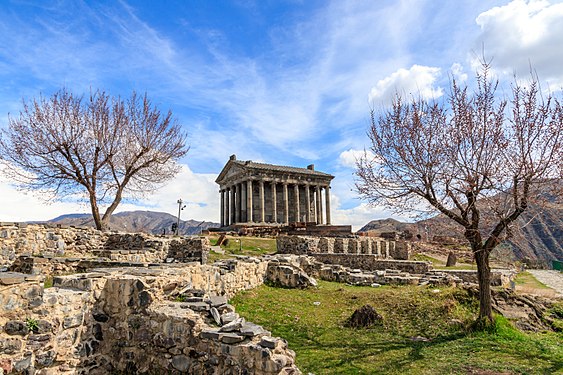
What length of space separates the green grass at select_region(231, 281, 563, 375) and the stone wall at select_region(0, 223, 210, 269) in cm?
498

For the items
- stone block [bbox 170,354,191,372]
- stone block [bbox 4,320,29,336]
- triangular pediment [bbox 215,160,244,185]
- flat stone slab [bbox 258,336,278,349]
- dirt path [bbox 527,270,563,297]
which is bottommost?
dirt path [bbox 527,270,563,297]

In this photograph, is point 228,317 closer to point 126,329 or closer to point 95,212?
point 126,329

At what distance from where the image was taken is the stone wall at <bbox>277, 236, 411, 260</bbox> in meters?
23.4

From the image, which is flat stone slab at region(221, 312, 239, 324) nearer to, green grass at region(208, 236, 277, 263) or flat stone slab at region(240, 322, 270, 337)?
flat stone slab at region(240, 322, 270, 337)

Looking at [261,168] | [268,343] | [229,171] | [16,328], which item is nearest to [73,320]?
[16,328]

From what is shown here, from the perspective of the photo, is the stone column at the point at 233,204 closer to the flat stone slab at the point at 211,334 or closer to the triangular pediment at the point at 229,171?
the triangular pediment at the point at 229,171

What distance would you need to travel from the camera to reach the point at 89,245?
50.6 ft

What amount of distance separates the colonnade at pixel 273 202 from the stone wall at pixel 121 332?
4453 centimetres

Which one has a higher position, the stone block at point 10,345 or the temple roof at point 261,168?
the temple roof at point 261,168

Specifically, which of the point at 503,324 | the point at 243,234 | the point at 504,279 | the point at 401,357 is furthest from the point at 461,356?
A: the point at 243,234

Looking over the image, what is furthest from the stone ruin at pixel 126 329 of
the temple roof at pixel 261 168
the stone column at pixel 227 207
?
the stone column at pixel 227 207

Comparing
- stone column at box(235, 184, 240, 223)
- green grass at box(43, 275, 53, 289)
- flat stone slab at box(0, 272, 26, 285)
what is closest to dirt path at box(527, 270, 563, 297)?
green grass at box(43, 275, 53, 289)

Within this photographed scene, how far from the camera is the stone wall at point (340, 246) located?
922 inches

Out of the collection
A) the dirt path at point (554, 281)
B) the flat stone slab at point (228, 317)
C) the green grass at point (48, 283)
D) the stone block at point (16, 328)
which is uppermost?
the green grass at point (48, 283)
